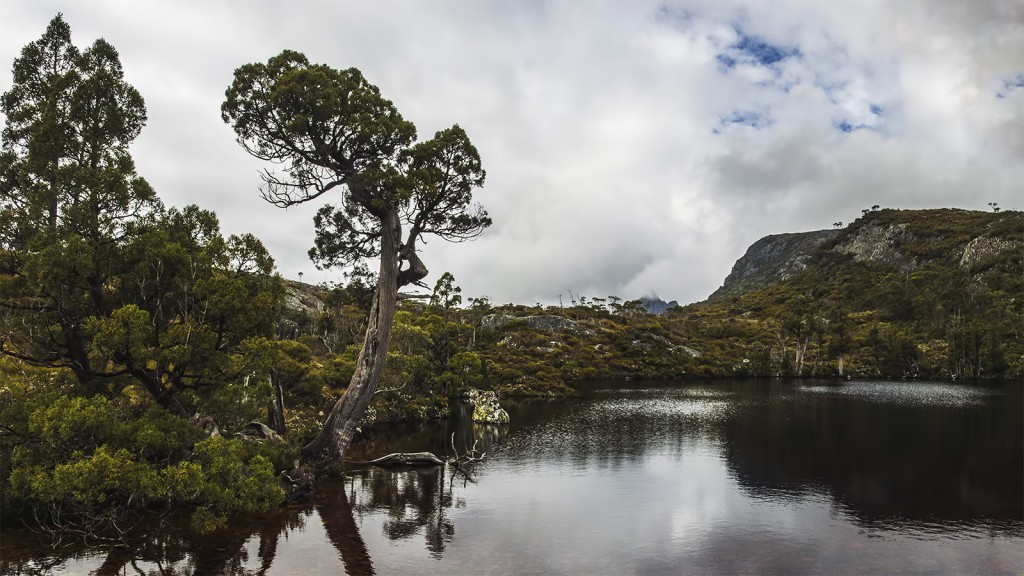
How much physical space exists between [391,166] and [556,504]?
19126mm

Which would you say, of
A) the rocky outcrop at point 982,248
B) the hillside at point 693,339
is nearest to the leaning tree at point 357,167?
the hillside at point 693,339

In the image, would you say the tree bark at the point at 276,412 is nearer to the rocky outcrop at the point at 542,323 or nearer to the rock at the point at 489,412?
the rock at the point at 489,412

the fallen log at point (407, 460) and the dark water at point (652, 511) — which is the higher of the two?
the fallen log at point (407, 460)

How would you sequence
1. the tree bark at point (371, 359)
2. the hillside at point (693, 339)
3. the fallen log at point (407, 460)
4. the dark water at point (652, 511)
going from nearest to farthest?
the dark water at point (652, 511)
the tree bark at point (371, 359)
the fallen log at point (407, 460)
the hillside at point (693, 339)

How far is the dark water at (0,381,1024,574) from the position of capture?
19000 mm

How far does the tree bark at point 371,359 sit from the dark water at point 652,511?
2.38 m

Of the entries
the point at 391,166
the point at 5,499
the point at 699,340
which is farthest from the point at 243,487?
the point at 699,340

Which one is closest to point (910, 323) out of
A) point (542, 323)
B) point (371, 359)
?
point (542, 323)

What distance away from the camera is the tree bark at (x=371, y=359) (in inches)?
1128

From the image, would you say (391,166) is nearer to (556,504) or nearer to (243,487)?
(243,487)

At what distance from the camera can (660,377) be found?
4232 inches

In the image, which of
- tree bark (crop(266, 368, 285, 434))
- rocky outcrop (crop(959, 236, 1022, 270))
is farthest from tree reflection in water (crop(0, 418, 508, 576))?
rocky outcrop (crop(959, 236, 1022, 270))

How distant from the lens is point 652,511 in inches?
1017

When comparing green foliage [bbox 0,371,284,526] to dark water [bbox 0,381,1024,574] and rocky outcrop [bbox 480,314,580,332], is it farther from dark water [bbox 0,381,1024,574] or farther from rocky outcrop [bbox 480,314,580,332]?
rocky outcrop [bbox 480,314,580,332]
